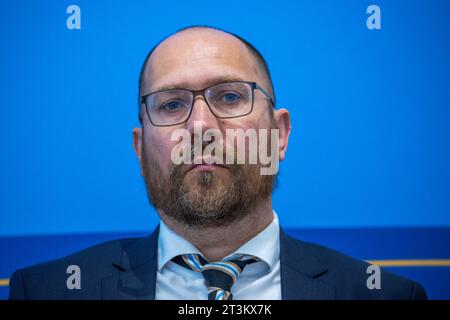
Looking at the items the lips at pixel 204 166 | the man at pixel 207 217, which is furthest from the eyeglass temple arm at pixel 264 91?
the lips at pixel 204 166

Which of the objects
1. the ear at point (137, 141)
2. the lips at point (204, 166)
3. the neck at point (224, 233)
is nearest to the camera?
the lips at point (204, 166)

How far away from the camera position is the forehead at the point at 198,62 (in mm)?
1116

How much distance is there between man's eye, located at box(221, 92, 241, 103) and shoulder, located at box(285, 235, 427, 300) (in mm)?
455

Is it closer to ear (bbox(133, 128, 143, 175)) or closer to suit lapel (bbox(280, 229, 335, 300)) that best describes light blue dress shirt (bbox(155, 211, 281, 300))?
suit lapel (bbox(280, 229, 335, 300))

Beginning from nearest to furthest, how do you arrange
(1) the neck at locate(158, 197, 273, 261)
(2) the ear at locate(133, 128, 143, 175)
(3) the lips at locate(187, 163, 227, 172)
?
1. (3) the lips at locate(187, 163, 227, 172)
2. (1) the neck at locate(158, 197, 273, 261)
3. (2) the ear at locate(133, 128, 143, 175)

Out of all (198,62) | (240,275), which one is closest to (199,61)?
(198,62)

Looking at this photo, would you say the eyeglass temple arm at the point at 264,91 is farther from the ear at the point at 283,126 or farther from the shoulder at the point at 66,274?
the shoulder at the point at 66,274

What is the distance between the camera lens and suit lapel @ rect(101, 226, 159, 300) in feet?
3.66

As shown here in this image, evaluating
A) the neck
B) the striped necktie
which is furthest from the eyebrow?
the striped necktie

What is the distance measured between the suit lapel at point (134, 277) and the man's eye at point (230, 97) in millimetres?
475

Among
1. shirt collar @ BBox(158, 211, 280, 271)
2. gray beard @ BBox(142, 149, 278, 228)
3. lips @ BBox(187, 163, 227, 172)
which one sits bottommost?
shirt collar @ BBox(158, 211, 280, 271)

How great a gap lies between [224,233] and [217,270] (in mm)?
108

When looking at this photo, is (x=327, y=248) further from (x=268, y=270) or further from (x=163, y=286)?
(x=163, y=286)
